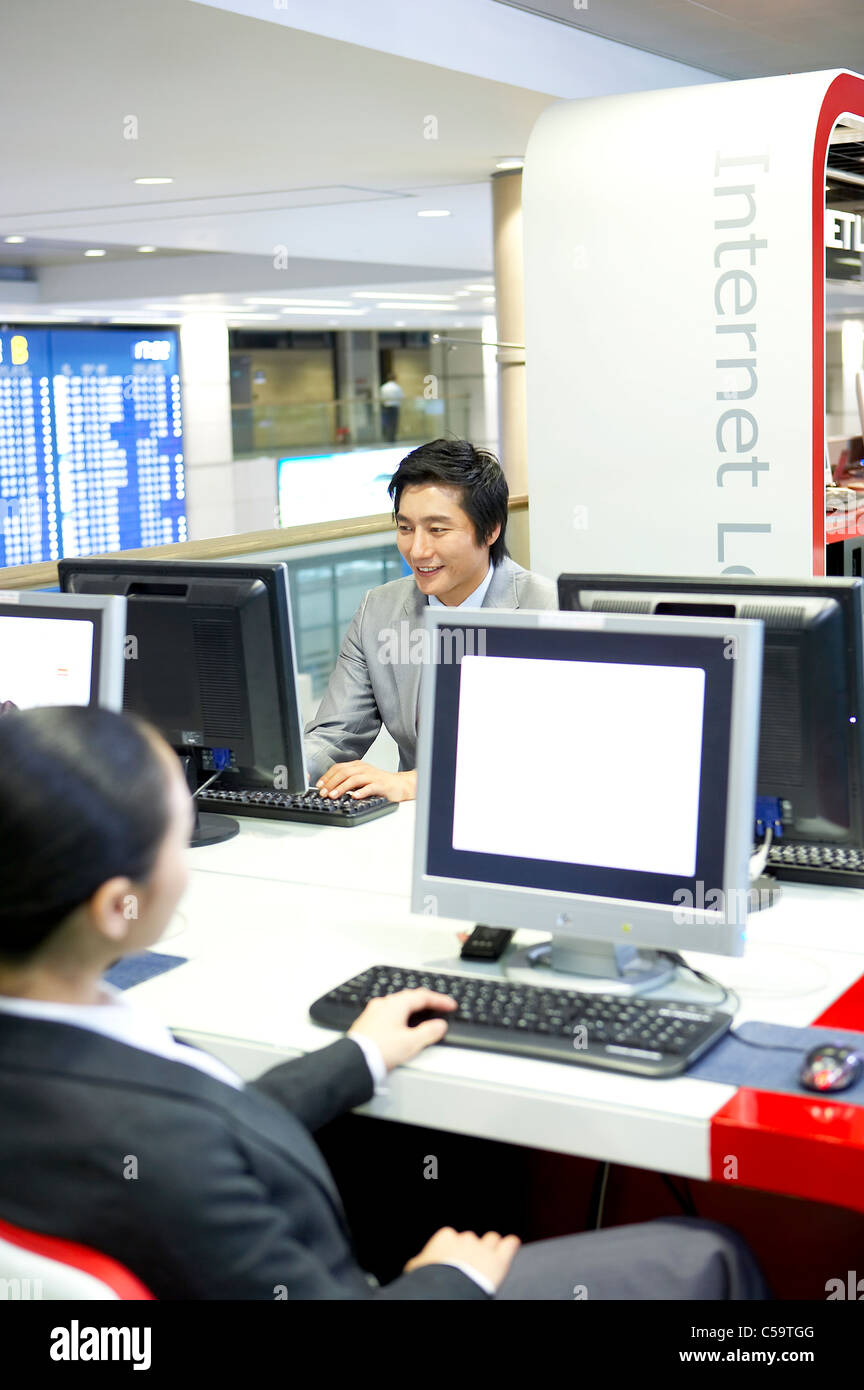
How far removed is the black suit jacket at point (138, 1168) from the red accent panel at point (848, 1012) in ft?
2.58

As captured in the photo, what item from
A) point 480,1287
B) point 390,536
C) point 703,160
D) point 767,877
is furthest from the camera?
point 390,536

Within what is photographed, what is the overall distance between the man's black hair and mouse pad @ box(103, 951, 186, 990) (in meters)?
1.32

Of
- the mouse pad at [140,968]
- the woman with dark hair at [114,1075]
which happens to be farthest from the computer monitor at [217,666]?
the woman with dark hair at [114,1075]

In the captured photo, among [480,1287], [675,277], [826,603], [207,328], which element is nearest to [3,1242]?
[480,1287]

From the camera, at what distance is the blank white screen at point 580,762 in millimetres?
1760

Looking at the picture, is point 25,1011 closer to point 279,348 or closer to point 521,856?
point 521,856

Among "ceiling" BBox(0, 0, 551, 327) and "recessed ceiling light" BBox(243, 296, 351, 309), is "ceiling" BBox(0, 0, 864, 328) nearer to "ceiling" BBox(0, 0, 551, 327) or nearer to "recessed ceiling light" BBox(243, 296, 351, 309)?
"ceiling" BBox(0, 0, 551, 327)

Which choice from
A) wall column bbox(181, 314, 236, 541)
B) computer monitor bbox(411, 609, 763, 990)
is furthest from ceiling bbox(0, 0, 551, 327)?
computer monitor bbox(411, 609, 763, 990)

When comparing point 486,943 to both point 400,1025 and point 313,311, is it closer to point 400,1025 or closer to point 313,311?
point 400,1025

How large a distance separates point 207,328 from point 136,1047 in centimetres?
1109

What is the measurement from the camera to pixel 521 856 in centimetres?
187

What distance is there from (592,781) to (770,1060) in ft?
1.28

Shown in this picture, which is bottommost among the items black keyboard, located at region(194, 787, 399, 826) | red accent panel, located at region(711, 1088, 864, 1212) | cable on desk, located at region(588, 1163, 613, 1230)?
cable on desk, located at region(588, 1163, 613, 1230)

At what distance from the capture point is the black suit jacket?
1208 millimetres
